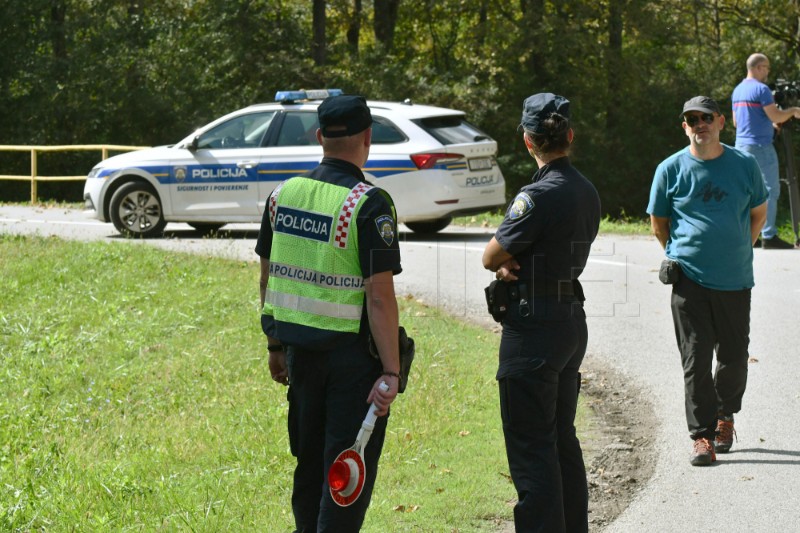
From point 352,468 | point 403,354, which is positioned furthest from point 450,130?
point 352,468

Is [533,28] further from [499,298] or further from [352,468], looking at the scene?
[352,468]

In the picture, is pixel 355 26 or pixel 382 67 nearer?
pixel 382 67

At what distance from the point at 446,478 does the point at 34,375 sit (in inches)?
201

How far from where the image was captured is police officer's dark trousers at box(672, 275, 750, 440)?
6254 millimetres

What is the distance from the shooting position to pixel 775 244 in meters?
14.0

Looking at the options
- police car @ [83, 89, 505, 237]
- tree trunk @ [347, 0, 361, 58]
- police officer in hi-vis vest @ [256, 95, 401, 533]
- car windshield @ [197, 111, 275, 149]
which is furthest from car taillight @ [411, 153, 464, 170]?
tree trunk @ [347, 0, 361, 58]

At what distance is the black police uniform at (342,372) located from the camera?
4.14m

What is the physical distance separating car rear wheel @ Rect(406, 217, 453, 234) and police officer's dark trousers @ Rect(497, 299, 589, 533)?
36.7 feet

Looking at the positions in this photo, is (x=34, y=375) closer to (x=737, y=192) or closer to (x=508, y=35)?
(x=737, y=192)

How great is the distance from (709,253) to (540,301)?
6.50 ft

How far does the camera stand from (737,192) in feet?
20.4

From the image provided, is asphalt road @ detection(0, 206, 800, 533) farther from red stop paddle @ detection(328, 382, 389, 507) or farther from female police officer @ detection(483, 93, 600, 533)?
red stop paddle @ detection(328, 382, 389, 507)

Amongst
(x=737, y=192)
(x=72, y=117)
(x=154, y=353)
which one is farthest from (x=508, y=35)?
(x=737, y=192)

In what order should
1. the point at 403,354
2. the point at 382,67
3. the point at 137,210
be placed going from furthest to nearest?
the point at 382,67 < the point at 137,210 < the point at 403,354
